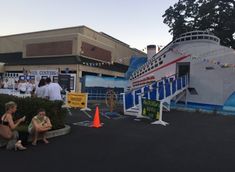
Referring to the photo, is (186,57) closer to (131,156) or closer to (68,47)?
(68,47)

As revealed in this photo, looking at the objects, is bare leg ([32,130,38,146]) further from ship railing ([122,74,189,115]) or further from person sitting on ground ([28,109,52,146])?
ship railing ([122,74,189,115])

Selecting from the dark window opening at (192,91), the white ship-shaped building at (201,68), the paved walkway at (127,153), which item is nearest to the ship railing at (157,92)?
the dark window opening at (192,91)

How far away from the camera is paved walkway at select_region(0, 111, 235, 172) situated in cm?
673

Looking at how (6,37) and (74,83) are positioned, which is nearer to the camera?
(74,83)

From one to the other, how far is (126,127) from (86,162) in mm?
5965

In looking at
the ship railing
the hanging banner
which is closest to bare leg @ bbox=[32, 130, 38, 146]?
the hanging banner

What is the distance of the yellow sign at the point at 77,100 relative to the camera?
19641 millimetres

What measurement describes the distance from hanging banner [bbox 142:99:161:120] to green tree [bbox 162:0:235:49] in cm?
2407

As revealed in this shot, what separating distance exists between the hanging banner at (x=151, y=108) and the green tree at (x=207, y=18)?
948 inches

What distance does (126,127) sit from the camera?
12875 millimetres

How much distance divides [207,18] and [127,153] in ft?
108

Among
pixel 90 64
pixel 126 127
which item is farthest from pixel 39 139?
pixel 90 64

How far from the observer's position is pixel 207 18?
124ft

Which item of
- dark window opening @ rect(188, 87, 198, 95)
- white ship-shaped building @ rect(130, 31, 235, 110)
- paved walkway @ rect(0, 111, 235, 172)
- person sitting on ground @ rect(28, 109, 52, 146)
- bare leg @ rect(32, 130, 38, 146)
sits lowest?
paved walkway @ rect(0, 111, 235, 172)
